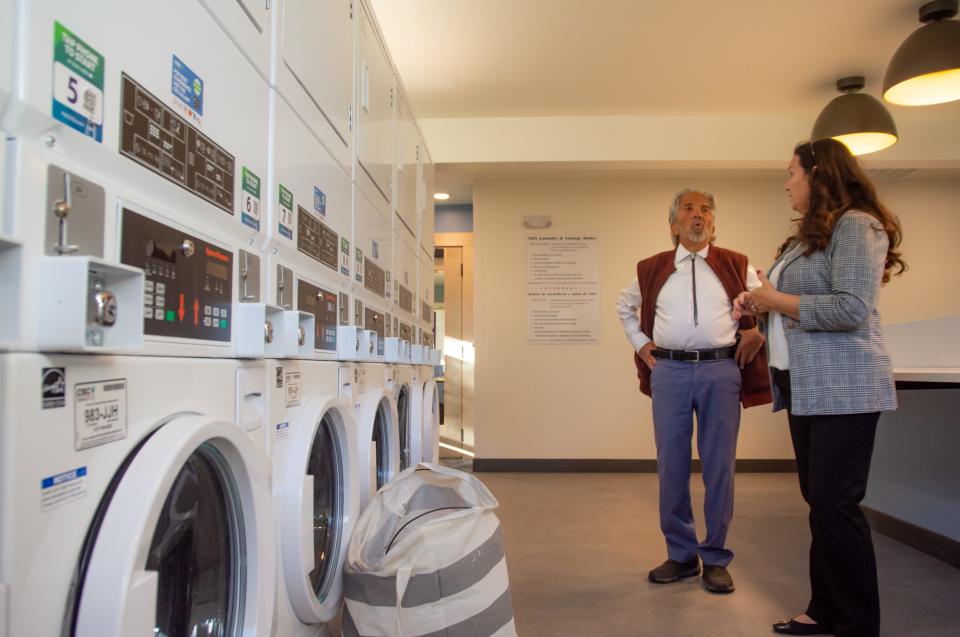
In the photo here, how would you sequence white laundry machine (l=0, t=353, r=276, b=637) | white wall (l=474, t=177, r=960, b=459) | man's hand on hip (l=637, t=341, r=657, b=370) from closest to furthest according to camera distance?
1. white laundry machine (l=0, t=353, r=276, b=637)
2. man's hand on hip (l=637, t=341, r=657, b=370)
3. white wall (l=474, t=177, r=960, b=459)

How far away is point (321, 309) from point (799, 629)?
63.3 inches

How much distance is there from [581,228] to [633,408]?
143cm

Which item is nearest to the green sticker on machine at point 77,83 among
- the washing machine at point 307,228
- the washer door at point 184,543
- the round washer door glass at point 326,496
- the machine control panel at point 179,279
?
the machine control panel at point 179,279

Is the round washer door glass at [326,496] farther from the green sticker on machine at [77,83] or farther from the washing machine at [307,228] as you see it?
the green sticker on machine at [77,83]

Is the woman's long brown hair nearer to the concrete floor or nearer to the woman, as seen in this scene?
the woman

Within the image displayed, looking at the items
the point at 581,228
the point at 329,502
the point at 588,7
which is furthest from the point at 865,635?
the point at 581,228

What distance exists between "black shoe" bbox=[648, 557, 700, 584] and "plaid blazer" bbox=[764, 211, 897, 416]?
0.91 m

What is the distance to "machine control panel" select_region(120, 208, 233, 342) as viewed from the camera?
770 mm

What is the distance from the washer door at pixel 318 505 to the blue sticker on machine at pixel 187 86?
604 millimetres

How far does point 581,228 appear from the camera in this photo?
516 cm

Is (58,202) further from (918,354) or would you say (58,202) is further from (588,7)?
(918,354)

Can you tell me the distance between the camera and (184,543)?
90cm

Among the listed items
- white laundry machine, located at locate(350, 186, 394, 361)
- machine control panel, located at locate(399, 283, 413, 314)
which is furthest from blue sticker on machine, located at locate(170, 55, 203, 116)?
machine control panel, located at locate(399, 283, 413, 314)

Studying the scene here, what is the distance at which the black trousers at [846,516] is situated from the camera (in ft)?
5.47
